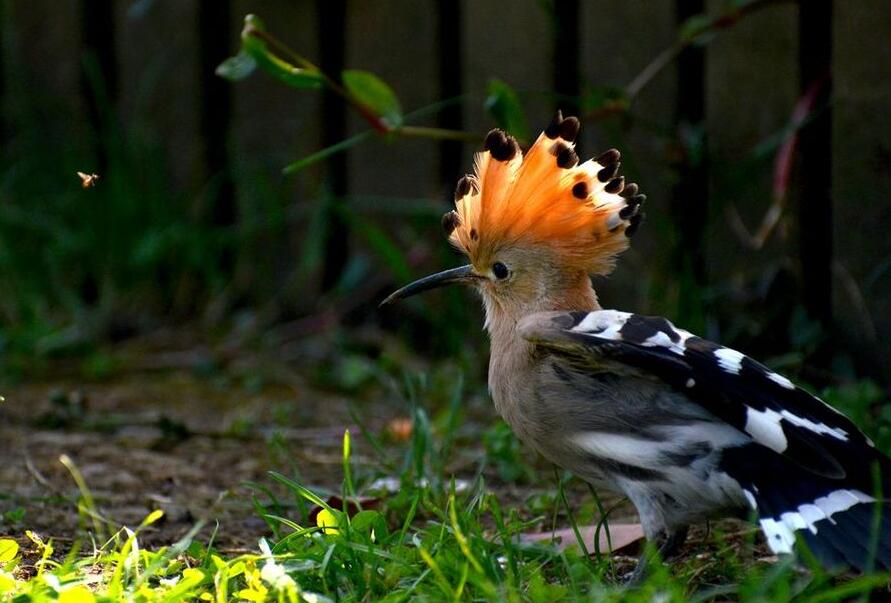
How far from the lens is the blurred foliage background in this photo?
356cm

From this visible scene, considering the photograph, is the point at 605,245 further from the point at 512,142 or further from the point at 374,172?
the point at 374,172

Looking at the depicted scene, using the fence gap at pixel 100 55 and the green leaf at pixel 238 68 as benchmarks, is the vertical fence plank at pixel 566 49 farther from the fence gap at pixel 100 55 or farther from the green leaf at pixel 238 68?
the fence gap at pixel 100 55

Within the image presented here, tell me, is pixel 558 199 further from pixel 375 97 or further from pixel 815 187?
pixel 815 187

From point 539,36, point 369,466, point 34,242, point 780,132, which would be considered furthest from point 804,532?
point 34,242

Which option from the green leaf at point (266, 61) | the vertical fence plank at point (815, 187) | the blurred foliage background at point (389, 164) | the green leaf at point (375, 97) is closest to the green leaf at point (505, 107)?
the blurred foliage background at point (389, 164)

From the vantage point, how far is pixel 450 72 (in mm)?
4406

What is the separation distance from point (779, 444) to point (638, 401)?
27 centimetres

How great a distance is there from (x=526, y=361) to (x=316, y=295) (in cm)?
232

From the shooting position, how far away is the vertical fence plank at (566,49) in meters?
4.05

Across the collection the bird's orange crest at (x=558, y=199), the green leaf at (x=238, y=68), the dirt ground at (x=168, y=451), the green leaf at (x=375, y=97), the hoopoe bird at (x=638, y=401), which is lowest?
the dirt ground at (x=168, y=451)

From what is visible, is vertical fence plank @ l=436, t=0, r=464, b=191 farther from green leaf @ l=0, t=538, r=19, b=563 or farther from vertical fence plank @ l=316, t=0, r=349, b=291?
green leaf @ l=0, t=538, r=19, b=563

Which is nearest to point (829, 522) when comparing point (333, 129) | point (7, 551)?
point (7, 551)

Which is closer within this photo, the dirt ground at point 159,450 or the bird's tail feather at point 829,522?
the bird's tail feather at point 829,522

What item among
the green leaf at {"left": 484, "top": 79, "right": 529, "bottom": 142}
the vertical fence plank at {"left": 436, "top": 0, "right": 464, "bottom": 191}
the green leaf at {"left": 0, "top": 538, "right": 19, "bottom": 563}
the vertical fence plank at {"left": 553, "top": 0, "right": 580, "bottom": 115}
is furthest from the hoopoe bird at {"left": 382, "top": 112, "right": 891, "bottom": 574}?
the vertical fence plank at {"left": 436, "top": 0, "right": 464, "bottom": 191}
